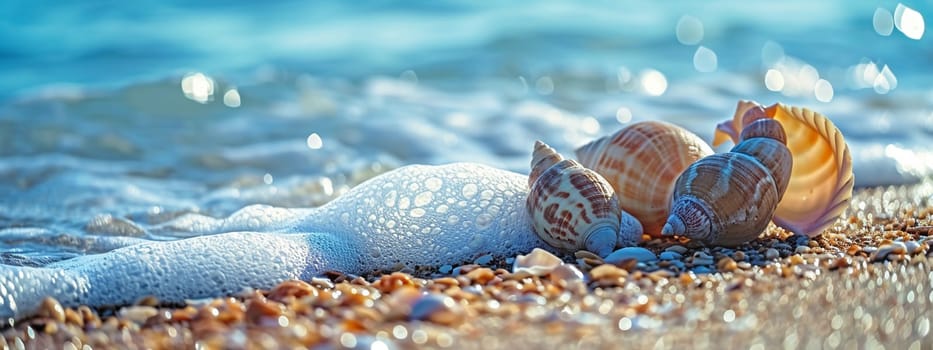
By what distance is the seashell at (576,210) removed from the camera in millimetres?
2639

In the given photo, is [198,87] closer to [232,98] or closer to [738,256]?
[232,98]

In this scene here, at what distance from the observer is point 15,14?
9.57m

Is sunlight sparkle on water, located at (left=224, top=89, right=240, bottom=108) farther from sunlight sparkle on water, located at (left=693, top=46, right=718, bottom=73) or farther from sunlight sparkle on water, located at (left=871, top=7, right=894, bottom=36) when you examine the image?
sunlight sparkle on water, located at (left=871, top=7, right=894, bottom=36)

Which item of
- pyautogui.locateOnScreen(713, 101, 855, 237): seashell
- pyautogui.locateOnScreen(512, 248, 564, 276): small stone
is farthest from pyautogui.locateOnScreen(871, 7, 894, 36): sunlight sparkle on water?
pyautogui.locateOnScreen(512, 248, 564, 276): small stone

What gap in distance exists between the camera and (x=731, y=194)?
103 inches

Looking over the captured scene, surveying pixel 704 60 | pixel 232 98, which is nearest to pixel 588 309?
pixel 232 98

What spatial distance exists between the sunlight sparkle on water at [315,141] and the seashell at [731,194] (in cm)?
324

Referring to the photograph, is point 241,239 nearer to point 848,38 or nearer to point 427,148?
point 427,148

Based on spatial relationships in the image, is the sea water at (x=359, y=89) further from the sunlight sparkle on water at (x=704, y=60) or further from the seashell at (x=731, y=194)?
the seashell at (x=731, y=194)

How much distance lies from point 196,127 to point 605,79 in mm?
3243

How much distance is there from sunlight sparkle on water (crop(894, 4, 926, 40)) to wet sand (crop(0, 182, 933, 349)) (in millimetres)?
7231

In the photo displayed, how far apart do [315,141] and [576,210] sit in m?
3.31

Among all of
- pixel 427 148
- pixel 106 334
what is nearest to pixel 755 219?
pixel 106 334

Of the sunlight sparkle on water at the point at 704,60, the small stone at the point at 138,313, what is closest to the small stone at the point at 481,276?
the small stone at the point at 138,313
